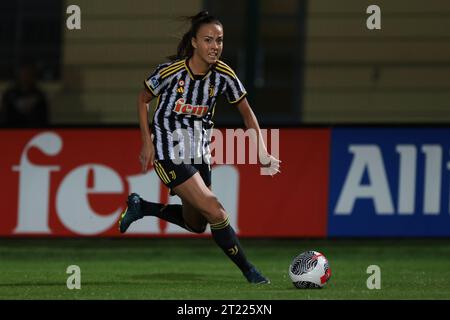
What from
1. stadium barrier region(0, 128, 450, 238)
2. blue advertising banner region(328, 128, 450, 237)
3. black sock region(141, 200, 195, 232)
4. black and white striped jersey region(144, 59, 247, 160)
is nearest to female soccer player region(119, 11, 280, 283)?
black and white striped jersey region(144, 59, 247, 160)

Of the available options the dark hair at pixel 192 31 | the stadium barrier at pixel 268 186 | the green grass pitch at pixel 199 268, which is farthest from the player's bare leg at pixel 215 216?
the stadium barrier at pixel 268 186

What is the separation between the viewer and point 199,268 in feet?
37.9

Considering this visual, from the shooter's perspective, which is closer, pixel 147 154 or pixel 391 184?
pixel 147 154

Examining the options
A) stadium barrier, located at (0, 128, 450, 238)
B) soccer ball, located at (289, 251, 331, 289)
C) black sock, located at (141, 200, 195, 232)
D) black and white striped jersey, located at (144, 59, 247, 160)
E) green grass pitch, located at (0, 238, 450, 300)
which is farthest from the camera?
stadium barrier, located at (0, 128, 450, 238)

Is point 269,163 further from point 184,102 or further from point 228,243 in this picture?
point 184,102

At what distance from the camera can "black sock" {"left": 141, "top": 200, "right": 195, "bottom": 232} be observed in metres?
10.5

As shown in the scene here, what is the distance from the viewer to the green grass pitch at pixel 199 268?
30.7 feet

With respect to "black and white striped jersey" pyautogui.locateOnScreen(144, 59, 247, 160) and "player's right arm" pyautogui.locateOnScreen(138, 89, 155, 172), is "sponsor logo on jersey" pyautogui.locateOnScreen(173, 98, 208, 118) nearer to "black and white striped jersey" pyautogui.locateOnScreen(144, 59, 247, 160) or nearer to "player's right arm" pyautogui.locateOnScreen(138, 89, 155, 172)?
"black and white striped jersey" pyautogui.locateOnScreen(144, 59, 247, 160)

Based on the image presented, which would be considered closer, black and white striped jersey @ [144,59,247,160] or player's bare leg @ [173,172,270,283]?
player's bare leg @ [173,172,270,283]

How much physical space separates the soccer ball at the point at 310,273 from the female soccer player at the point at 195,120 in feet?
1.22

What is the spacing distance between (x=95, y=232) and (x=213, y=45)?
13.4ft

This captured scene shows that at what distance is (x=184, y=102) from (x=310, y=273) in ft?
5.12

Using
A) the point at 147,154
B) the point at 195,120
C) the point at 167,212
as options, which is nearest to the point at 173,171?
the point at 147,154
